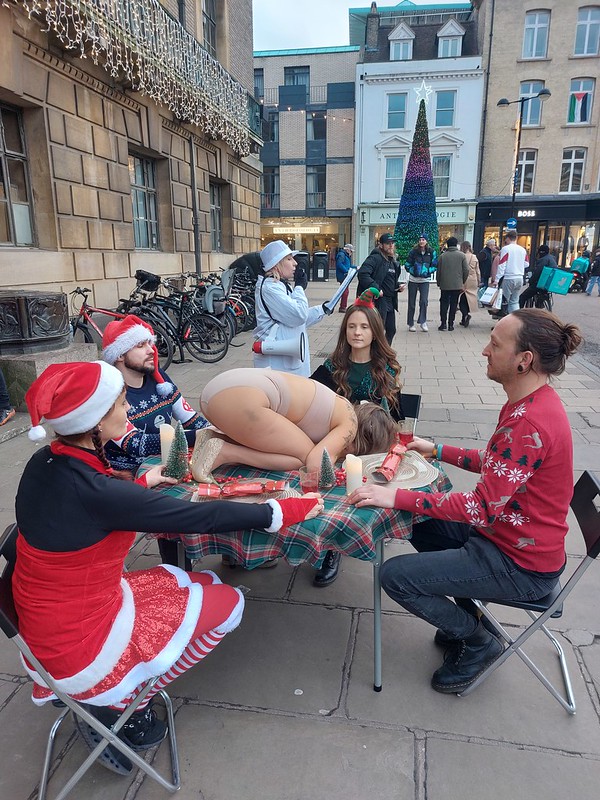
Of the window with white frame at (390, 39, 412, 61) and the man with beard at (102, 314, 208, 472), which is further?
the window with white frame at (390, 39, 412, 61)

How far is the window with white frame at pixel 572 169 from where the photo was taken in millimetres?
26625

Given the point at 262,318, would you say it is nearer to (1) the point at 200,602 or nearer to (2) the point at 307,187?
(1) the point at 200,602

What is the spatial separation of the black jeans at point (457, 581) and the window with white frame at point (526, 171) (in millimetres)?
29277

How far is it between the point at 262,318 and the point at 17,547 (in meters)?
3.22

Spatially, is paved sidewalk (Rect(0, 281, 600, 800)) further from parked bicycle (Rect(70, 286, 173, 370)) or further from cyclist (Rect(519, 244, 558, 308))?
cyclist (Rect(519, 244, 558, 308))

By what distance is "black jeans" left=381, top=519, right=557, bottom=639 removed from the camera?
206 centimetres

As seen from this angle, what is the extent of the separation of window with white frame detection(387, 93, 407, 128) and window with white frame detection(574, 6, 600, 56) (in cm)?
847

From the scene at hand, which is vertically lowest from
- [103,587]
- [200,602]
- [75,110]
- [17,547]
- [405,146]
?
[200,602]

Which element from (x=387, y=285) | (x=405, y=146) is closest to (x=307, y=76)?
(x=405, y=146)

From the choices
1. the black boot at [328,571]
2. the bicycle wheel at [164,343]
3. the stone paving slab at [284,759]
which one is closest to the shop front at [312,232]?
the bicycle wheel at [164,343]

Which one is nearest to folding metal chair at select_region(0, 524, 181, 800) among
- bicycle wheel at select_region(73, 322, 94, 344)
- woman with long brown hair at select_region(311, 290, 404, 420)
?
woman with long brown hair at select_region(311, 290, 404, 420)

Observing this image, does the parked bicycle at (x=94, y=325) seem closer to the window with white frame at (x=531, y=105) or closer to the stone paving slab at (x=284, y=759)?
the stone paving slab at (x=284, y=759)

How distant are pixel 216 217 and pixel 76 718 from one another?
15.1 metres

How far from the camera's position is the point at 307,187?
33156 millimetres
